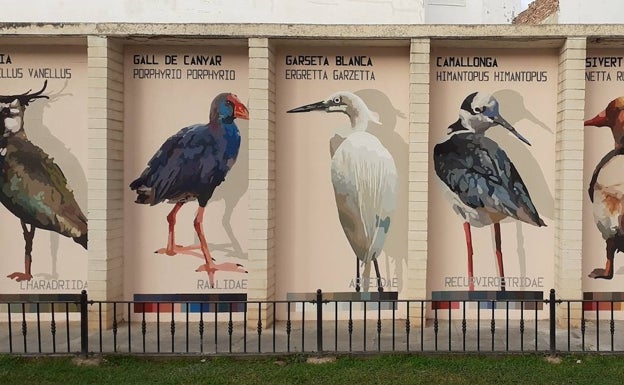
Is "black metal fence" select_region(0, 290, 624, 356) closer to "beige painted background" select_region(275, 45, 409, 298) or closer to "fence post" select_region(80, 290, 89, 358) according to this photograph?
"fence post" select_region(80, 290, 89, 358)

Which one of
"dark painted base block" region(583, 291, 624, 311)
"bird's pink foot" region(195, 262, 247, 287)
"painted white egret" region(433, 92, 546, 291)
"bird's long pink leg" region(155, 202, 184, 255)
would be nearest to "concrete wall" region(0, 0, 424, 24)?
"painted white egret" region(433, 92, 546, 291)

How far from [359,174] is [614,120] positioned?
15.3 feet

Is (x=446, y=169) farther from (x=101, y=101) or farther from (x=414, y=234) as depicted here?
(x=101, y=101)

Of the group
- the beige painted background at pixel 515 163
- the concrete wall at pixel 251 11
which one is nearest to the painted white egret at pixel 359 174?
the beige painted background at pixel 515 163

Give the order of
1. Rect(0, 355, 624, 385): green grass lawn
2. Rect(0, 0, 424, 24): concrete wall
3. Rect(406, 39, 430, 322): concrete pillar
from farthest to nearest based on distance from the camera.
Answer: Rect(0, 0, 424, 24): concrete wall
Rect(406, 39, 430, 322): concrete pillar
Rect(0, 355, 624, 385): green grass lawn

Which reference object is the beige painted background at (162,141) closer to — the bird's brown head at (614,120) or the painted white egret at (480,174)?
the painted white egret at (480,174)

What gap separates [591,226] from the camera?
10.1m

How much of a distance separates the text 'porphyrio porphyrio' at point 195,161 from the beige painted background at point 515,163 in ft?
12.0

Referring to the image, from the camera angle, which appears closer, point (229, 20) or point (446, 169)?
point (446, 169)

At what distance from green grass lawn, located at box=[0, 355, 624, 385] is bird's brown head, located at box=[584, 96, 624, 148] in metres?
4.05

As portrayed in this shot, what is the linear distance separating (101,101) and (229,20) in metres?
4.72

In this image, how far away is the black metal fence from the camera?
823 cm

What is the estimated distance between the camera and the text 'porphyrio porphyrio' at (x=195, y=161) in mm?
10117

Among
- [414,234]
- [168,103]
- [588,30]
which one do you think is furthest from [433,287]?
[168,103]
